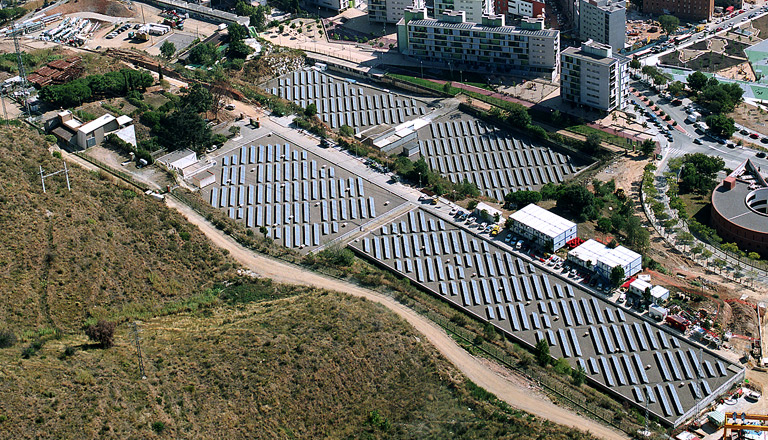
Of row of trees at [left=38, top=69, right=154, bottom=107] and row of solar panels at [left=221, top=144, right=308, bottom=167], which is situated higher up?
row of trees at [left=38, top=69, right=154, bottom=107]

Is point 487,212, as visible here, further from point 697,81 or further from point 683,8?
point 683,8

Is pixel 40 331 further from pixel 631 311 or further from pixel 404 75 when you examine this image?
pixel 404 75

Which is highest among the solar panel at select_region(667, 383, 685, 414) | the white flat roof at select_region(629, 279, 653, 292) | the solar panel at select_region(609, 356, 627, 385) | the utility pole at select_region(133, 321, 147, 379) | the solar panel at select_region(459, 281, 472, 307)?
the utility pole at select_region(133, 321, 147, 379)

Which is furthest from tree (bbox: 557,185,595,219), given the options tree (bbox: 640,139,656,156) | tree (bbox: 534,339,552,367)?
tree (bbox: 534,339,552,367)

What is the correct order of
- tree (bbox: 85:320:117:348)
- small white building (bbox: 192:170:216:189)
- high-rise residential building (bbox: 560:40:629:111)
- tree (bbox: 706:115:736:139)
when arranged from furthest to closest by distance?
high-rise residential building (bbox: 560:40:629:111)
tree (bbox: 706:115:736:139)
small white building (bbox: 192:170:216:189)
tree (bbox: 85:320:117:348)

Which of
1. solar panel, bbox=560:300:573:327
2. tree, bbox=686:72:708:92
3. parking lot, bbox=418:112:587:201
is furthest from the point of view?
tree, bbox=686:72:708:92

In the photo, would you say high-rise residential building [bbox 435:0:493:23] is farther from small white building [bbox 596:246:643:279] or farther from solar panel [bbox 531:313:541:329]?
solar panel [bbox 531:313:541:329]

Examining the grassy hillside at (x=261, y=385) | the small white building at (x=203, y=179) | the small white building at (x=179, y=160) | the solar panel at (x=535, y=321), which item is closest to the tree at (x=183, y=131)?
the small white building at (x=179, y=160)

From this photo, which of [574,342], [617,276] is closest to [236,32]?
[617,276]

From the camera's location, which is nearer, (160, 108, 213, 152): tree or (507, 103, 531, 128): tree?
(160, 108, 213, 152): tree
